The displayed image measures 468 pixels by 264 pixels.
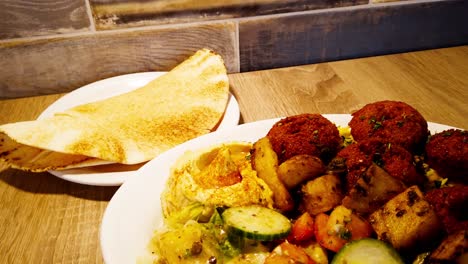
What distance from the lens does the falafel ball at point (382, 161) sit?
1197 millimetres

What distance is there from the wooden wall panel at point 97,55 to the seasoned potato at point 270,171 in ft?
4.17

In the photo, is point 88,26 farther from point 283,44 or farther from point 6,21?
point 283,44

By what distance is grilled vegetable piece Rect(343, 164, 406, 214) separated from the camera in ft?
3.76

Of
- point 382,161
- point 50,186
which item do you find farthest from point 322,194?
point 50,186

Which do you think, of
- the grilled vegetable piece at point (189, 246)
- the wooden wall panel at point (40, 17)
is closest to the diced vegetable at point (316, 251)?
the grilled vegetable piece at point (189, 246)

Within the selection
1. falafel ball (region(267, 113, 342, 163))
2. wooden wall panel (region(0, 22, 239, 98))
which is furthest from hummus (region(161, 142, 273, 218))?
wooden wall panel (region(0, 22, 239, 98))

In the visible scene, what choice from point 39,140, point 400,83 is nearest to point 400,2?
point 400,83

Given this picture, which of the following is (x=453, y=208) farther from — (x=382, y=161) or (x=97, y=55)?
(x=97, y=55)

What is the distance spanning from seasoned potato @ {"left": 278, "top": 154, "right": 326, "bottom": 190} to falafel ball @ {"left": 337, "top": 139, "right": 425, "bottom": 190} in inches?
3.7

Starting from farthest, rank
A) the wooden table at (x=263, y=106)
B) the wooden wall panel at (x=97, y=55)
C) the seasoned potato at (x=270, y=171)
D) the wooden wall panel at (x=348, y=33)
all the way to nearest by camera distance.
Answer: the wooden wall panel at (x=348, y=33) < the wooden wall panel at (x=97, y=55) < the wooden table at (x=263, y=106) < the seasoned potato at (x=270, y=171)

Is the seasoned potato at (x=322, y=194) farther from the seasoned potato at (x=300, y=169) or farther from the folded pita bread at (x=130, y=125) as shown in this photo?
the folded pita bread at (x=130, y=125)

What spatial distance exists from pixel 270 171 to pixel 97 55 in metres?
1.56

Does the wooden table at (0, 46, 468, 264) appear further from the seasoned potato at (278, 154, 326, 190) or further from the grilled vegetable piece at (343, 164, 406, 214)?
the grilled vegetable piece at (343, 164, 406, 214)

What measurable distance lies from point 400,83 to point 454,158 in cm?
131
